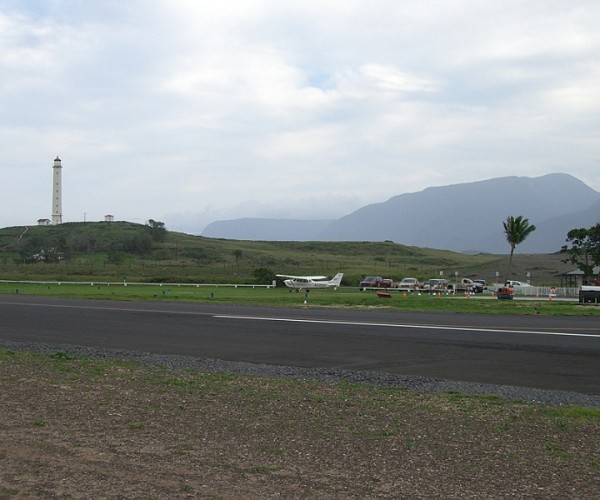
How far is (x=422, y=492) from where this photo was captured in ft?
19.3

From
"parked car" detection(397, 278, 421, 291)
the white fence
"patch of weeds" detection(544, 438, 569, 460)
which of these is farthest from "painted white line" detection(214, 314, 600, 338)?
"parked car" detection(397, 278, 421, 291)

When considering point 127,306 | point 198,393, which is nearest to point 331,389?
point 198,393

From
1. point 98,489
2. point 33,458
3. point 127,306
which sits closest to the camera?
point 98,489

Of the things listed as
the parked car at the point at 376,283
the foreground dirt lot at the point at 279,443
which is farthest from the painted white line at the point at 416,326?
the parked car at the point at 376,283

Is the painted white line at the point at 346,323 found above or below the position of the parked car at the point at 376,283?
below

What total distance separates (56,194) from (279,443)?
6450 inches

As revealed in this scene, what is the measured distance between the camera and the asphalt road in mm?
14484

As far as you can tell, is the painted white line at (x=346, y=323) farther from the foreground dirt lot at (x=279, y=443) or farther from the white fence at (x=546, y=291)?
the white fence at (x=546, y=291)

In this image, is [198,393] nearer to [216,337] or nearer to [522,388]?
[522,388]

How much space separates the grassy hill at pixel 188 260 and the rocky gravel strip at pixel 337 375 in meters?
48.0

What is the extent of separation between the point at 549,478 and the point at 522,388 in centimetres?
587

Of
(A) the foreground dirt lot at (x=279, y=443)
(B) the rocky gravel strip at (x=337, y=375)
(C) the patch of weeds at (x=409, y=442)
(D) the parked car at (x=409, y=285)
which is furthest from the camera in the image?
(D) the parked car at (x=409, y=285)

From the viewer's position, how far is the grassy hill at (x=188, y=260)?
77250mm

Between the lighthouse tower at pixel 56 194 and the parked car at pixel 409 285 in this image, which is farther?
the lighthouse tower at pixel 56 194
